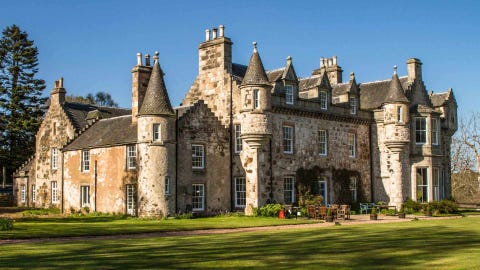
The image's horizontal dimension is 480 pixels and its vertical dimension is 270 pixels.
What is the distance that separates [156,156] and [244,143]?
5.83 meters

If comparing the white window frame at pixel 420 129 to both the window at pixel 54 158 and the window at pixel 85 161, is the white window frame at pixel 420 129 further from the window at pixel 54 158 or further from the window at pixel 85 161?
the window at pixel 54 158

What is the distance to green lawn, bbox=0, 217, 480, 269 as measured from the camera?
14.3 metres

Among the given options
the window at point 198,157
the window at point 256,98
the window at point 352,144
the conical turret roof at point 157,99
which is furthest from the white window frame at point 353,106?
the conical turret roof at point 157,99

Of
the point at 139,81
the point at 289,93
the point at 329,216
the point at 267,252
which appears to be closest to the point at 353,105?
the point at 289,93

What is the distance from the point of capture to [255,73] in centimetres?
3556

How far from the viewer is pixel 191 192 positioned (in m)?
35.4

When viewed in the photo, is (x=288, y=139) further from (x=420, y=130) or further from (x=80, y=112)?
(x=80, y=112)

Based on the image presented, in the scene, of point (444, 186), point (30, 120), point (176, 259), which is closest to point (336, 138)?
point (444, 186)

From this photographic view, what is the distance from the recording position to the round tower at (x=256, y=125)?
35.4 meters

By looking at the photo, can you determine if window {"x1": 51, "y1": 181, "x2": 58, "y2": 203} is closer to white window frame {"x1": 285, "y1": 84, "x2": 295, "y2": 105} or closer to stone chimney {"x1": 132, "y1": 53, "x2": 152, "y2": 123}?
stone chimney {"x1": 132, "y1": 53, "x2": 152, "y2": 123}

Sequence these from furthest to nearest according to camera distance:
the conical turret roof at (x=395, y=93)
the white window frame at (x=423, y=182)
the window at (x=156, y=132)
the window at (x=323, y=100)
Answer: the white window frame at (x=423, y=182) → the conical turret roof at (x=395, y=93) → the window at (x=323, y=100) → the window at (x=156, y=132)

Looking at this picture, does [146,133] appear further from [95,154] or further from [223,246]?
[223,246]

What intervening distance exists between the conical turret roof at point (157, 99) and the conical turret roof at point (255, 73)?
483 centimetres

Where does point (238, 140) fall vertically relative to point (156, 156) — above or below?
above
